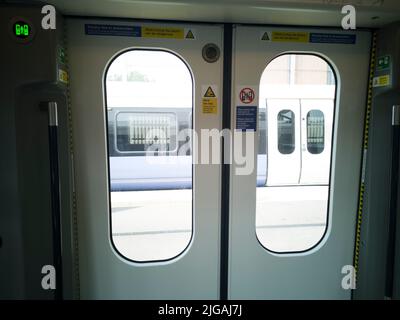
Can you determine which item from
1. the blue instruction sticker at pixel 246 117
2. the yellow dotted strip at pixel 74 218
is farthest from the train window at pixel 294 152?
the yellow dotted strip at pixel 74 218

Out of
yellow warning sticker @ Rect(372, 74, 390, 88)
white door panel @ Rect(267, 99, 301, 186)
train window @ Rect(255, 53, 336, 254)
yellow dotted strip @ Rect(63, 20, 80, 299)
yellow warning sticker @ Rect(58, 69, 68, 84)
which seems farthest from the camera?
white door panel @ Rect(267, 99, 301, 186)

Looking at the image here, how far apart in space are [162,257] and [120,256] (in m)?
0.31

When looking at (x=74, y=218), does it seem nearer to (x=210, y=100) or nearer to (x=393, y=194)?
(x=210, y=100)

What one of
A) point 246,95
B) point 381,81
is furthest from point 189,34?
point 381,81

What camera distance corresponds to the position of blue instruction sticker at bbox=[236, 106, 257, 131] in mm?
2125

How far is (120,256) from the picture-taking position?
2.17 m

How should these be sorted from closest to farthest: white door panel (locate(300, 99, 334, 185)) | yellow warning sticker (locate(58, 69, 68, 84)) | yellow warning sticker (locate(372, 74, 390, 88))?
1. yellow warning sticker (locate(58, 69, 68, 84))
2. yellow warning sticker (locate(372, 74, 390, 88))
3. white door panel (locate(300, 99, 334, 185))

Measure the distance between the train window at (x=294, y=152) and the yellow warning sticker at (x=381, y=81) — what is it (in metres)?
0.28

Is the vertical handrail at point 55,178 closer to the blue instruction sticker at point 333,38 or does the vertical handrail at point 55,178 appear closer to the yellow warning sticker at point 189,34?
the yellow warning sticker at point 189,34

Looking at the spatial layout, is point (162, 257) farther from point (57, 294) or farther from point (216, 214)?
point (57, 294)

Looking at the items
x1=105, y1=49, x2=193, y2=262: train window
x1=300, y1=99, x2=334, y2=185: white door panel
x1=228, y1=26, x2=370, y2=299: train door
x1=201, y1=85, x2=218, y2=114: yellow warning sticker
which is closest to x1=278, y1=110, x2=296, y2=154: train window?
x1=300, y1=99, x2=334, y2=185: white door panel

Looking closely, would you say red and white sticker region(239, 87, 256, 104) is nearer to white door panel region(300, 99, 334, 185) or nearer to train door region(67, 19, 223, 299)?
train door region(67, 19, 223, 299)

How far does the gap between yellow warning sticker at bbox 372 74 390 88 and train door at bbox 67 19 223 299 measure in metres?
1.14

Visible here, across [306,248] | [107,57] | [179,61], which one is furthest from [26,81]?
[306,248]
